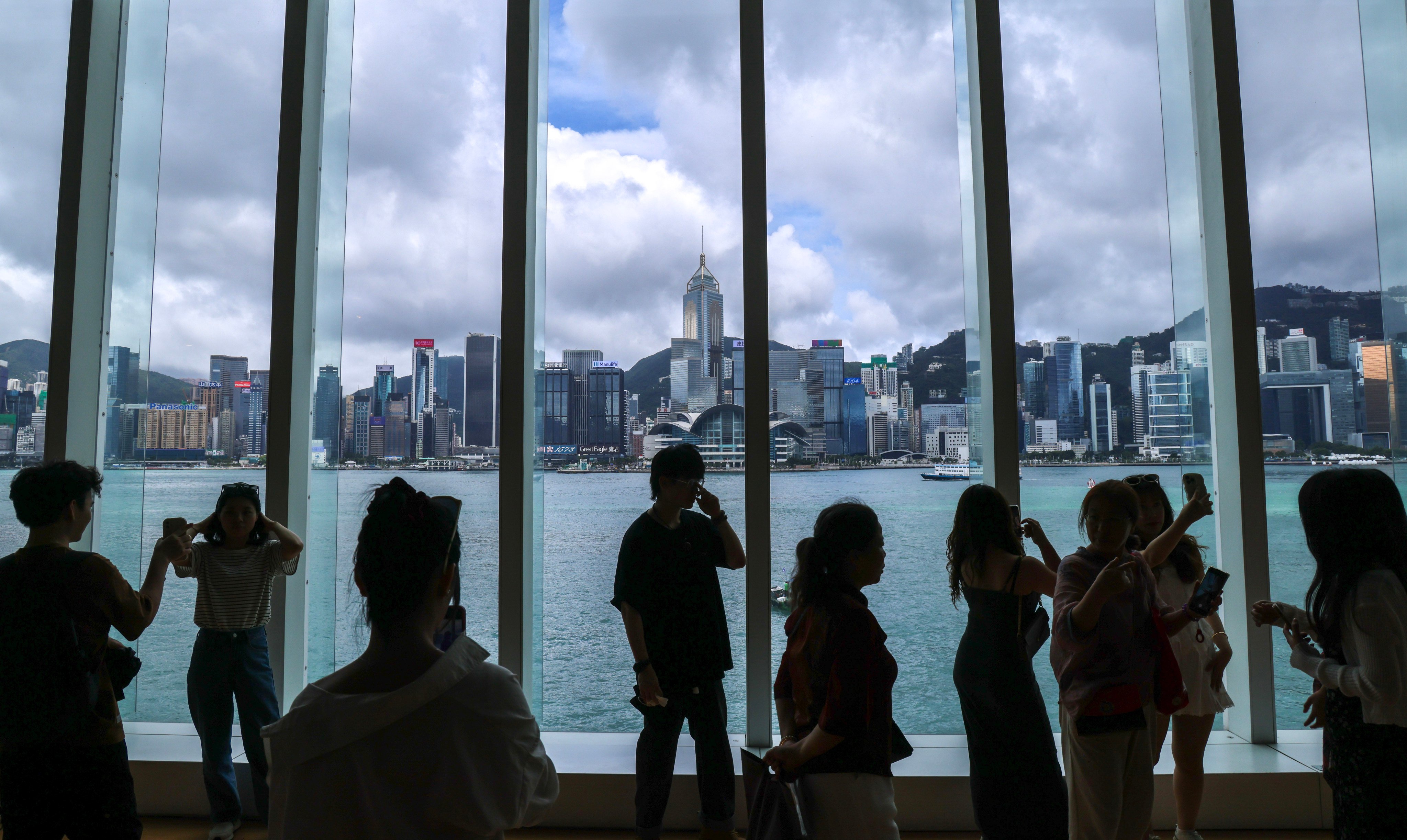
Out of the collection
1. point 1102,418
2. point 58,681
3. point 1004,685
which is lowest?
point 1004,685

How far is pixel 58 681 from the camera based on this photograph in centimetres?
171

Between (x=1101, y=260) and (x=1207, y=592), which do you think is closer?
(x=1207, y=592)

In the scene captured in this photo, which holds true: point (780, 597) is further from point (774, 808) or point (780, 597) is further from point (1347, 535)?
point (1347, 535)

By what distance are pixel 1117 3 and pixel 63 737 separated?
193 inches

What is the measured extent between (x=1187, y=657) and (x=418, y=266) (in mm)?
3604

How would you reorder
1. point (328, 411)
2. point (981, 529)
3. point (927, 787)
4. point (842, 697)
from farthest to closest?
point (328, 411) < point (927, 787) < point (981, 529) < point (842, 697)

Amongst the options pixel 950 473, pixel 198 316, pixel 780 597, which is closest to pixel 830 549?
pixel 780 597

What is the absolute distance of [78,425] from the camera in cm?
321

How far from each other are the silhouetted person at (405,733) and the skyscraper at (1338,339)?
3.94m

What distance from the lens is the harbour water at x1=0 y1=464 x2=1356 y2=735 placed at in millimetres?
3020

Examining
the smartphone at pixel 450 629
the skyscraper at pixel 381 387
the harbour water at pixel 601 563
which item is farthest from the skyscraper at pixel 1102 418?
the skyscraper at pixel 381 387

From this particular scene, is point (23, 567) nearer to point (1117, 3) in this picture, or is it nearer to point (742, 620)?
point (742, 620)

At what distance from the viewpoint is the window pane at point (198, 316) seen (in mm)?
3215

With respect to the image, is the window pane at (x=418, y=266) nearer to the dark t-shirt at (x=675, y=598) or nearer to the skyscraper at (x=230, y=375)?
the skyscraper at (x=230, y=375)
